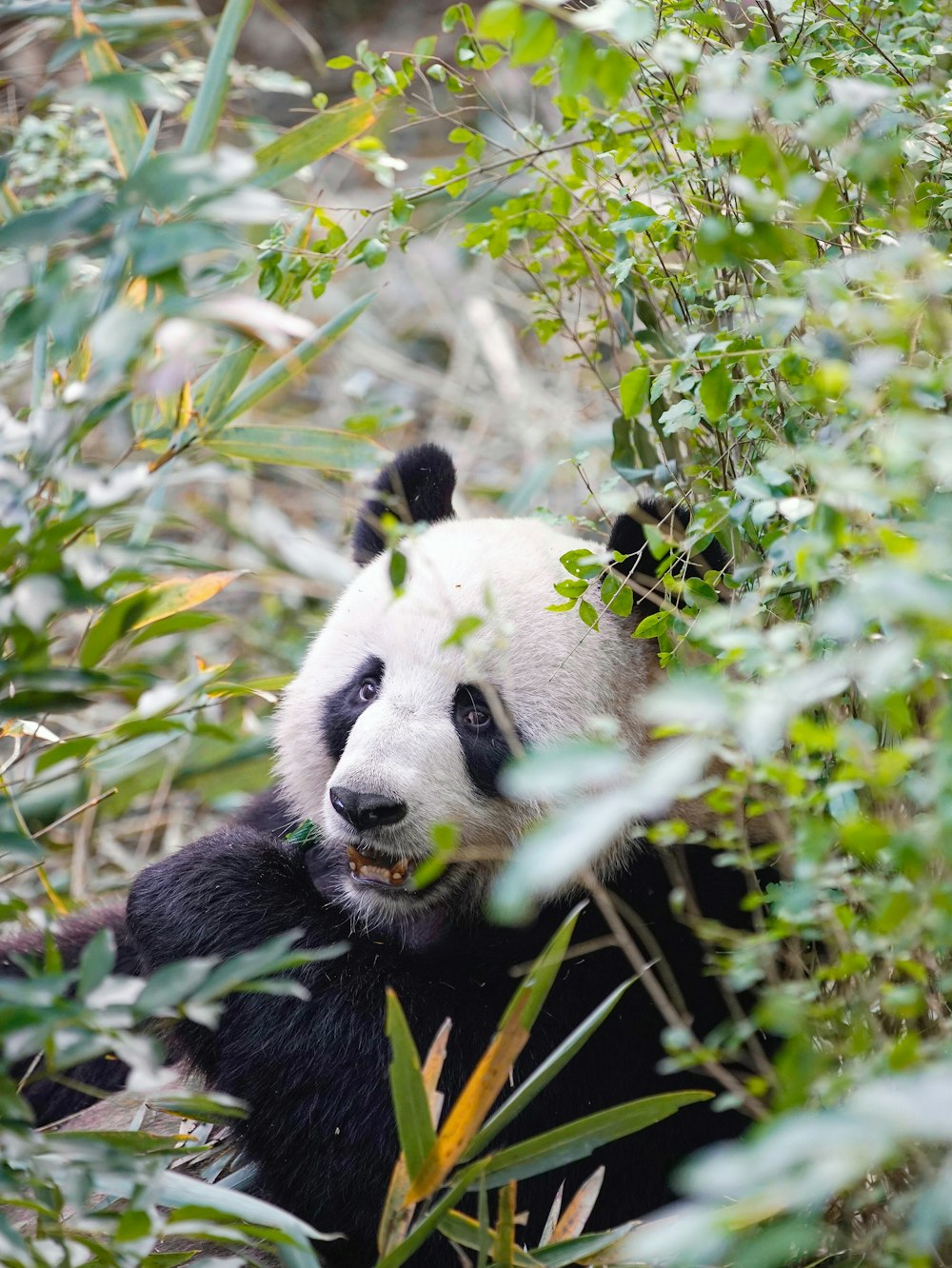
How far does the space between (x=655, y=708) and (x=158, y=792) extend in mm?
3944

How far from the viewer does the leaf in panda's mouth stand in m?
2.48

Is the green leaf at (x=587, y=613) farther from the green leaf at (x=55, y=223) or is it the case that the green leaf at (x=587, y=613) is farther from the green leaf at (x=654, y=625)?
the green leaf at (x=55, y=223)

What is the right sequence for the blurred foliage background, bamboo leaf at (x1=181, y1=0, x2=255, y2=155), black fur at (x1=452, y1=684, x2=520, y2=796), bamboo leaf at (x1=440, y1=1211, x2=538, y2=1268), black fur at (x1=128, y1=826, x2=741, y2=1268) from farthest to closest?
bamboo leaf at (x1=181, y1=0, x2=255, y2=155)
black fur at (x1=452, y1=684, x2=520, y2=796)
black fur at (x1=128, y1=826, x2=741, y2=1268)
bamboo leaf at (x1=440, y1=1211, x2=538, y2=1268)
the blurred foliage background

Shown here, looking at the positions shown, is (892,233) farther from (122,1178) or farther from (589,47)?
(122,1178)

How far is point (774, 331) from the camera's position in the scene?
5.19 ft

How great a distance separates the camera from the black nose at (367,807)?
7.54 feet

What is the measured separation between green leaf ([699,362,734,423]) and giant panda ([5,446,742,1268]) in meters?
0.53

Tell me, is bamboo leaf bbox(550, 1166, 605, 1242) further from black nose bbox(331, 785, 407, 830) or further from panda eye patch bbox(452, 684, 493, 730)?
panda eye patch bbox(452, 684, 493, 730)

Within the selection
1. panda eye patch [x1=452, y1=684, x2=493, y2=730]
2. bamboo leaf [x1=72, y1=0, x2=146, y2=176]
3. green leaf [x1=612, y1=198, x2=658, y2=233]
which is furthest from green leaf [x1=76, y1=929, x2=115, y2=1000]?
bamboo leaf [x1=72, y1=0, x2=146, y2=176]

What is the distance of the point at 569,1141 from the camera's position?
6.45 ft

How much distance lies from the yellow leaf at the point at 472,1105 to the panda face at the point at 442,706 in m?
0.56

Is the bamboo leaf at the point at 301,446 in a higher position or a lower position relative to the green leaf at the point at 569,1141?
higher

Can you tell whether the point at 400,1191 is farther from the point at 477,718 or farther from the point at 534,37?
the point at 534,37

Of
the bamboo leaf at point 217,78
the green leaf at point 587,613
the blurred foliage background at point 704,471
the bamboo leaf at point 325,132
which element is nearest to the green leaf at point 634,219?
the blurred foliage background at point 704,471
